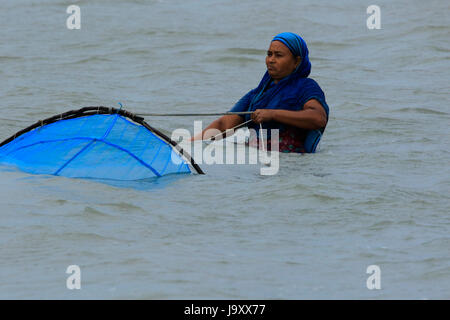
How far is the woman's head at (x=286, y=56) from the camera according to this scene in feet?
23.0

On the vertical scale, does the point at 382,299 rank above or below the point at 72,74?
below

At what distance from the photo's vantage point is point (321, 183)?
595 centimetres

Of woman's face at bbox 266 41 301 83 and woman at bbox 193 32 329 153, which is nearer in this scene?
woman at bbox 193 32 329 153

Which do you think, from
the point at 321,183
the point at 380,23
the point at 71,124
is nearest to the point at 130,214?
the point at 71,124

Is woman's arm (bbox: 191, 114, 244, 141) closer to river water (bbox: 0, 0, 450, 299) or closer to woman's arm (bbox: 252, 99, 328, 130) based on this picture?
woman's arm (bbox: 252, 99, 328, 130)

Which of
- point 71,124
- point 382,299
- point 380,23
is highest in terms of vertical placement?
point 380,23

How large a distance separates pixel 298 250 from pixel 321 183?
160cm

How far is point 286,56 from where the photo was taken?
7.01m

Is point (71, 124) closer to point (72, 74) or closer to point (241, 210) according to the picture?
point (241, 210)

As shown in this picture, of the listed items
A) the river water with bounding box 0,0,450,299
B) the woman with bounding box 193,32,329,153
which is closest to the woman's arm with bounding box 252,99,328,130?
the woman with bounding box 193,32,329,153

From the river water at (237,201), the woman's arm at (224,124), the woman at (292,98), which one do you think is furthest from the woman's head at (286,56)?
the river water at (237,201)

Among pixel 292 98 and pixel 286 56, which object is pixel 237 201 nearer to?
pixel 292 98

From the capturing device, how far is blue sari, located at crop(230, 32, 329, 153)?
6.97 meters

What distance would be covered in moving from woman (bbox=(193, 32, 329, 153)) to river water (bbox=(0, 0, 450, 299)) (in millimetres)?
212
